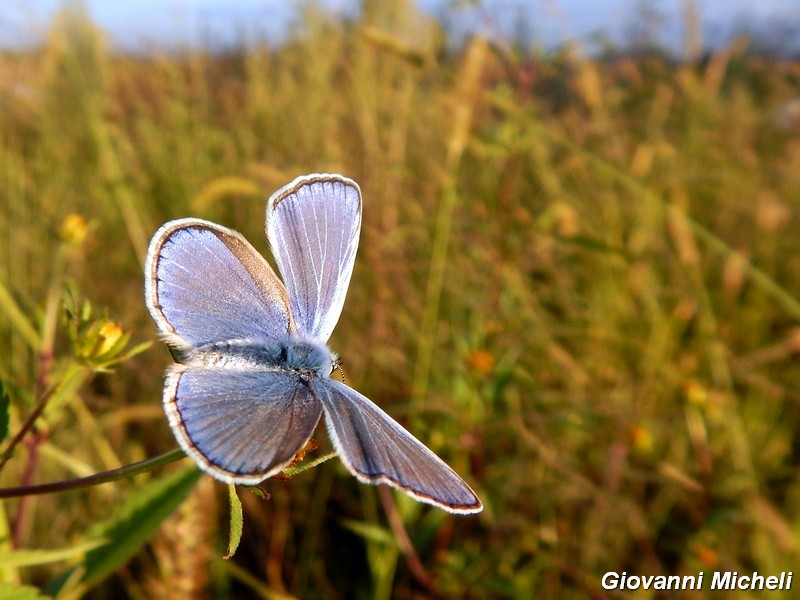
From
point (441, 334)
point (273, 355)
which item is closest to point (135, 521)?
point (273, 355)

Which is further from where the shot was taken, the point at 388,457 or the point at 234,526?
the point at 388,457

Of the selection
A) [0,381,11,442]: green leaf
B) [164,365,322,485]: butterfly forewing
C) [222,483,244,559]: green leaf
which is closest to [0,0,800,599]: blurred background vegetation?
[0,381,11,442]: green leaf

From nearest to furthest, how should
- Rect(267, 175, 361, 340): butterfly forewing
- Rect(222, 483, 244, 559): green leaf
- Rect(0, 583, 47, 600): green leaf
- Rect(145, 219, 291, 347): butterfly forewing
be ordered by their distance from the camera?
Rect(222, 483, 244, 559): green leaf → Rect(0, 583, 47, 600): green leaf → Rect(145, 219, 291, 347): butterfly forewing → Rect(267, 175, 361, 340): butterfly forewing

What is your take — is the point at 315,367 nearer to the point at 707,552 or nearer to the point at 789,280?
the point at 707,552

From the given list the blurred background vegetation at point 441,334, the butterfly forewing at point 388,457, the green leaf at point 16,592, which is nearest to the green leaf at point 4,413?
the blurred background vegetation at point 441,334

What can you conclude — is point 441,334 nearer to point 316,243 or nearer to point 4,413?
point 316,243

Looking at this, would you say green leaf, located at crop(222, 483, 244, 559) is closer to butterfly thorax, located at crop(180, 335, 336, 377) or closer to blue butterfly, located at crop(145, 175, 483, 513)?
blue butterfly, located at crop(145, 175, 483, 513)

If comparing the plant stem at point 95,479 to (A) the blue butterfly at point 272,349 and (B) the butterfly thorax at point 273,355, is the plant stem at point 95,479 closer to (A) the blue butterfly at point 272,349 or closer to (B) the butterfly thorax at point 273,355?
(A) the blue butterfly at point 272,349
